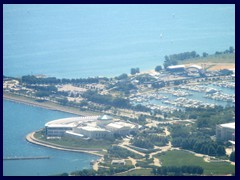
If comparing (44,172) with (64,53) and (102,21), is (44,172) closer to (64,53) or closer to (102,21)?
(64,53)

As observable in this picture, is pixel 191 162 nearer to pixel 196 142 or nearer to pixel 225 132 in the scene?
pixel 196 142

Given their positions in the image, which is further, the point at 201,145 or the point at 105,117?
the point at 105,117

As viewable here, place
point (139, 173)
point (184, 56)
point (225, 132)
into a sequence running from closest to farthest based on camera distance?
point (139, 173), point (225, 132), point (184, 56)

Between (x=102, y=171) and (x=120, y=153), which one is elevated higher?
(x=120, y=153)

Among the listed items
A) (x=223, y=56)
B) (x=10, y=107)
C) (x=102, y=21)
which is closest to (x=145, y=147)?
(x=10, y=107)

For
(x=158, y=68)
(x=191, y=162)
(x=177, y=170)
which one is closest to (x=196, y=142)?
(x=191, y=162)

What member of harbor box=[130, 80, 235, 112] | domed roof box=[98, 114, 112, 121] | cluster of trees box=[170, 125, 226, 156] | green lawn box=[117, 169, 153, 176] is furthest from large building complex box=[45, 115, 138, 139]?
green lawn box=[117, 169, 153, 176]
